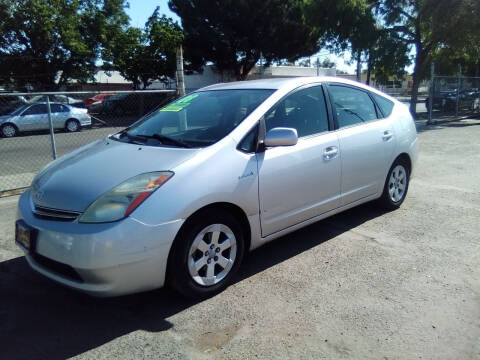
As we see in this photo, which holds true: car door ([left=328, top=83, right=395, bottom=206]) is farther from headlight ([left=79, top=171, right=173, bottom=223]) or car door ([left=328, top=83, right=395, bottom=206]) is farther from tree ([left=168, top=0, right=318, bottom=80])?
tree ([left=168, top=0, right=318, bottom=80])

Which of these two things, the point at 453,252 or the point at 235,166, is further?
the point at 453,252

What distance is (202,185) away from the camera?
305 centimetres

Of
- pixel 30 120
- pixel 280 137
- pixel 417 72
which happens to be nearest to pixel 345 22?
pixel 417 72

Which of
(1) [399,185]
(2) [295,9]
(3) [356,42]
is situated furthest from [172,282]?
(2) [295,9]

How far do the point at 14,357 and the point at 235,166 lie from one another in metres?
1.98

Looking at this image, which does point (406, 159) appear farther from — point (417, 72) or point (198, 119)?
point (417, 72)

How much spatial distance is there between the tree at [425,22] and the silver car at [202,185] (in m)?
15.1

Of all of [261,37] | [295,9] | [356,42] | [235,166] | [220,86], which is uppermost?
[295,9]

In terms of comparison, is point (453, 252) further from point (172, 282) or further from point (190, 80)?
point (190, 80)

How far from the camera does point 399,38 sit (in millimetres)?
19641

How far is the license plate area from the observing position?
2985 mm

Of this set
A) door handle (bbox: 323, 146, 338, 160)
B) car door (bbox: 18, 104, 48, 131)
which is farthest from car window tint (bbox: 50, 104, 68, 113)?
door handle (bbox: 323, 146, 338, 160)

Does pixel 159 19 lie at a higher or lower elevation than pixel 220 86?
higher

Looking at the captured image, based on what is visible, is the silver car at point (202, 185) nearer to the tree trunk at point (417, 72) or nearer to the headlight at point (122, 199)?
the headlight at point (122, 199)
